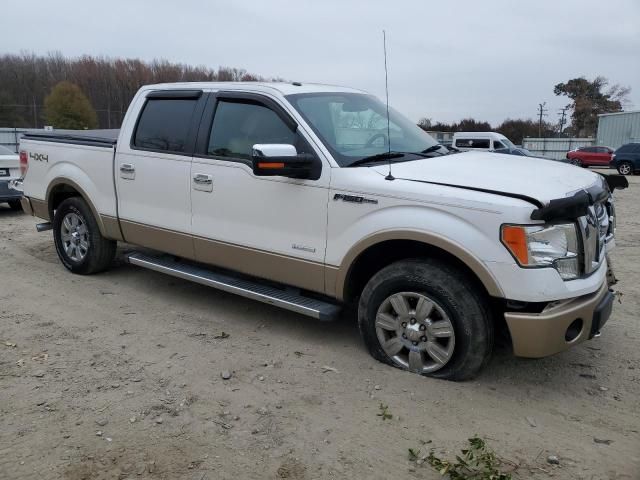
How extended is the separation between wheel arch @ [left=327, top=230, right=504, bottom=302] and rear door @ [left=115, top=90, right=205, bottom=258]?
63.0 inches

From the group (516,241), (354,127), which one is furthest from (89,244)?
(516,241)

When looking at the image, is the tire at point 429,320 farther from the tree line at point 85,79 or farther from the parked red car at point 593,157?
the tree line at point 85,79

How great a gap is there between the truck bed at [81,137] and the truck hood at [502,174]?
3.12 m

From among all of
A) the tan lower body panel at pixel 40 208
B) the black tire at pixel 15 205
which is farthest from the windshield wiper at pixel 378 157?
the black tire at pixel 15 205

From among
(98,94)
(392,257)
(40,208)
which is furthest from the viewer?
(98,94)

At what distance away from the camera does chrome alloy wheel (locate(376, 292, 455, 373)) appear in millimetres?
3707

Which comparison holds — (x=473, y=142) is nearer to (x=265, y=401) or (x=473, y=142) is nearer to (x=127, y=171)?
(x=127, y=171)

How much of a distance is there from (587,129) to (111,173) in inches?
2958

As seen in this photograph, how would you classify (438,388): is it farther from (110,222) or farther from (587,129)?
(587,129)

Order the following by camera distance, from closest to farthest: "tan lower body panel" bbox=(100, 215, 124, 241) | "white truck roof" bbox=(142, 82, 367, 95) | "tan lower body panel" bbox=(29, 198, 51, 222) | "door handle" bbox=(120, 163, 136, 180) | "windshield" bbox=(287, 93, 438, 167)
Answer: "windshield" bbox=(287, 93, 438, 167), "white truck roof" bbox=(142, 82, 367, 95), "door handle" bbox=(120, 163, 136, 180), "tan lower body panel" bbox=(100, 215, 124, 241), "tan lower body panel" bbox=(29, 198, 51, 222)

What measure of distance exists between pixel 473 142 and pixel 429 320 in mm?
25272

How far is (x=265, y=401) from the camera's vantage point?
11.8ft

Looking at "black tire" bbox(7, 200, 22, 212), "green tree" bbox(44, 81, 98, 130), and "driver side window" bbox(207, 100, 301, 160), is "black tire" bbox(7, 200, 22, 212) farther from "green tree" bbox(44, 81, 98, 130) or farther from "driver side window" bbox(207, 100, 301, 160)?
"green tree" bbox(44, 81, 98, 130)

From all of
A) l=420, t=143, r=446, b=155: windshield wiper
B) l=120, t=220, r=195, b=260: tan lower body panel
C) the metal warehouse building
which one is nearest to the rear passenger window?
l=120, t=220, r=195, b=260: tan lower body panel
